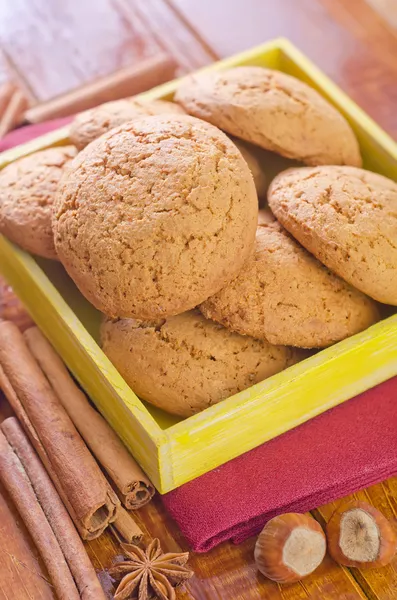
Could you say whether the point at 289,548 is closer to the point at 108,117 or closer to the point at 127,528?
the point at 127,528

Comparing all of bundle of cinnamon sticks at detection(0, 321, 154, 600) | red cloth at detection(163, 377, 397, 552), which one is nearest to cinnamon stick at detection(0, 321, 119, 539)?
bundle of cinnamon sticks at detection(0, 321, 154, 600)

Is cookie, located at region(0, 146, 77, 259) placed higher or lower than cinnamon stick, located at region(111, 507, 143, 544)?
higher

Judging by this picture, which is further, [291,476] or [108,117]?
[108,117]

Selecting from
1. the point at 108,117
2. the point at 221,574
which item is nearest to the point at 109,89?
the point at 108,117

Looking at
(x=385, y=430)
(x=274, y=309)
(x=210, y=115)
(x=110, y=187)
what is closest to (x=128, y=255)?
(x=110, y=187)

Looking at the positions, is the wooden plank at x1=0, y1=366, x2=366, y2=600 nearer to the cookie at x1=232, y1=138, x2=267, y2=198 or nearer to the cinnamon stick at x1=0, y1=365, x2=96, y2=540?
the cinnamon stick at x1=0, y1=365, x2=96, y2=540

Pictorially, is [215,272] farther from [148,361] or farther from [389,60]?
[389,60]
